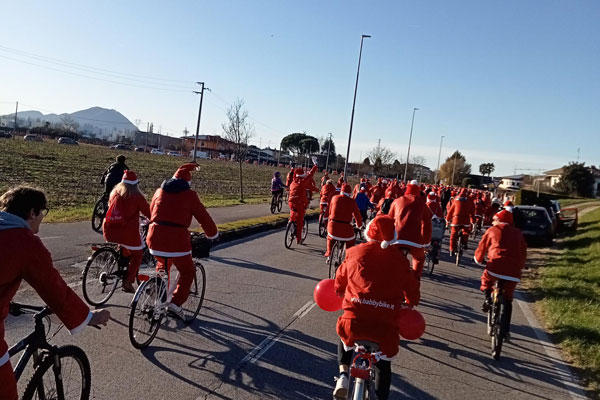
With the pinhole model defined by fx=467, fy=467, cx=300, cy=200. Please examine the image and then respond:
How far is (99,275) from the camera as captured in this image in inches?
260

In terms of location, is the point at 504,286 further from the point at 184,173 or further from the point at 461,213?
the point at 461,213

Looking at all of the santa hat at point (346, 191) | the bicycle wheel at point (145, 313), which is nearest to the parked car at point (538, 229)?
the santa hat at point (346, 191)

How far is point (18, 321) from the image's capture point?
562 cm

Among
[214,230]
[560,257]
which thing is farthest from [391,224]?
[560,257]

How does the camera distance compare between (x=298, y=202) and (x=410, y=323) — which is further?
(x=298, y=202)

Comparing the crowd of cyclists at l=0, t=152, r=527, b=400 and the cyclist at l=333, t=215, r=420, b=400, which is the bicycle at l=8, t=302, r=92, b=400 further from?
the cyclist at l=333, t=215, r=420, b=400

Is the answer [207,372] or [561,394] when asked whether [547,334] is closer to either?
[561,394]

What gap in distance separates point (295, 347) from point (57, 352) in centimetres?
321

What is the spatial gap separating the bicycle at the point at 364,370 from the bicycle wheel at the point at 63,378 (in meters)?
1.99

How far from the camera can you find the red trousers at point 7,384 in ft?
8.28

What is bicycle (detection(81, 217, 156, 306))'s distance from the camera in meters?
6.48

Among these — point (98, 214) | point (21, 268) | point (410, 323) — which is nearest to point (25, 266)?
point (21, 268)

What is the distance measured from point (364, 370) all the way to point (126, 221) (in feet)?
13.6

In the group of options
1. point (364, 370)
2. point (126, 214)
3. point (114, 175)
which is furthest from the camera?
point (114, 175)
